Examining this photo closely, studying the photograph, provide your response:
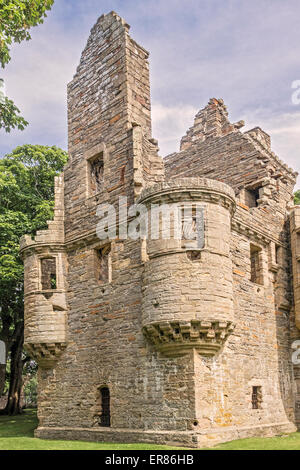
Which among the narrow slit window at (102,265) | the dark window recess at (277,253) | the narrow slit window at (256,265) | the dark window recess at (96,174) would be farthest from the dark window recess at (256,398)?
the dark window recess at (96,174)

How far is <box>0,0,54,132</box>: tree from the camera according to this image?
1377 centimetres

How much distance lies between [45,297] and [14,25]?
→ 800cm

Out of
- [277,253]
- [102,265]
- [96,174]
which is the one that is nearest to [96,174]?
[96,174]

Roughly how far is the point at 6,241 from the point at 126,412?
1099cm

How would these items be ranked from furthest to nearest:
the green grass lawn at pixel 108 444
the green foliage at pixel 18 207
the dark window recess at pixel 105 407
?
the green foliage at pixel 18 207 < the dark window recess at pixel 105 407 < the green grass lawn at pixel 108 444

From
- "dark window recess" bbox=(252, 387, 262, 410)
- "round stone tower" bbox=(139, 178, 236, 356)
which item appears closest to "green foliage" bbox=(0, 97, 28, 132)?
"round stone tower" bbox=(139, 178, 236, 356)

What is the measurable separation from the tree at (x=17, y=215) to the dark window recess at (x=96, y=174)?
5.89m

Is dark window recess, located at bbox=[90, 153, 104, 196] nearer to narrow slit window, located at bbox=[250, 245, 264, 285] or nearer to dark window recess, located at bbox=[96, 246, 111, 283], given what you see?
dark window recess, located at bbox=[96, 246, 111, 283]

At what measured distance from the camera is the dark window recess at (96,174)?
17.5 metres

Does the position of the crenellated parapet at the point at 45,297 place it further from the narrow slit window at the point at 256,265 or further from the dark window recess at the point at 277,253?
the dark window recess at the point at 277,253

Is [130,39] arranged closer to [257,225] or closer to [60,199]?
[60,199]

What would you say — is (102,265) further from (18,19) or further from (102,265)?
(18,19)

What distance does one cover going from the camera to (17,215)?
22.8 metres

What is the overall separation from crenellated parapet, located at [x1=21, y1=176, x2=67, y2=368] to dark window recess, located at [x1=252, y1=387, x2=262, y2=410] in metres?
5.77
